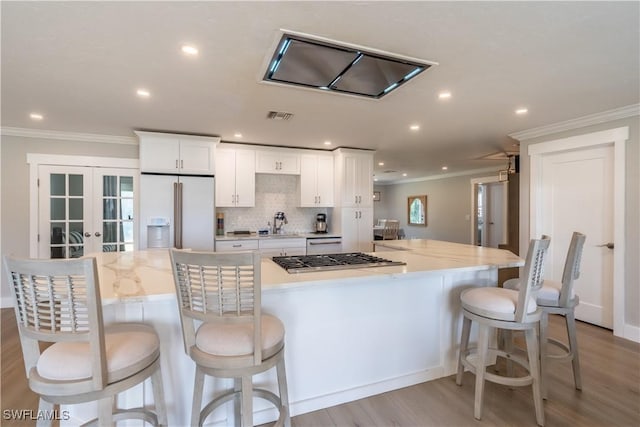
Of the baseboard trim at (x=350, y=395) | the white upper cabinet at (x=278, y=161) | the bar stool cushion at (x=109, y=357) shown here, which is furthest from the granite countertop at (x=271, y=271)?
the white upper cabinet at (x=278, y=161)

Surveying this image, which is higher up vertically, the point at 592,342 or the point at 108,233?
the point at 108,233

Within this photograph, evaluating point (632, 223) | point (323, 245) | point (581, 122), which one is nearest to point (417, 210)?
point (323, 245)

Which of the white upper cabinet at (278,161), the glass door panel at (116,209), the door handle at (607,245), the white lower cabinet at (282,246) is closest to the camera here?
the door handle at (607,245)

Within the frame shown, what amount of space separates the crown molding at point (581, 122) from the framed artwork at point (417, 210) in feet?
18.2

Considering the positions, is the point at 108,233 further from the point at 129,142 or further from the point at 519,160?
the point at 519,160

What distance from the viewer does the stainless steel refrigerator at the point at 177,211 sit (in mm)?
3877

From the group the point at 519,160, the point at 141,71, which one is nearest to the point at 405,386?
the point at 141,71

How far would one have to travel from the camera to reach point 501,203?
716 centimetres

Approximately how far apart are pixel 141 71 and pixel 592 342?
469cm

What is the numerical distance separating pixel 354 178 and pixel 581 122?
9.53ft

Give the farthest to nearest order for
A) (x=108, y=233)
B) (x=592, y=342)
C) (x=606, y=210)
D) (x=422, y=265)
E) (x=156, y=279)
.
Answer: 1. (x=108, y=233)
2. (x=606, y=210)
3. (x=592, y=342)
4. (x=422, y=265)
5. (x=156, y=279)

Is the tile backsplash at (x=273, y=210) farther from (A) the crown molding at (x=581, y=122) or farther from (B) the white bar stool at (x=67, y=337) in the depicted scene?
(B) the white bar stool at (x=67, y=337)

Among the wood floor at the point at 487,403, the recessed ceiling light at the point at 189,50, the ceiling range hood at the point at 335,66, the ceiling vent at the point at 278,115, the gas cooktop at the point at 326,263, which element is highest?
the ceiling vent at the point at 278,115

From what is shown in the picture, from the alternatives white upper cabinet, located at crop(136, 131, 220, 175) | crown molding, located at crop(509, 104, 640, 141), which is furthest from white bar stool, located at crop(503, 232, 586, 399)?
white upper cabinet, located at crop(136, 131, 220, 175)
